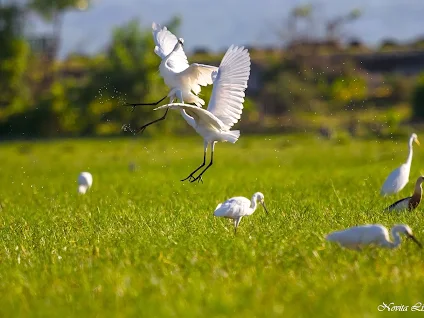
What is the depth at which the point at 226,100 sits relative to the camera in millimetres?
11031

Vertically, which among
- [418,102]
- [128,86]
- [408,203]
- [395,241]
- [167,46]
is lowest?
[128,86]

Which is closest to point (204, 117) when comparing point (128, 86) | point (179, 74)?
point (179, 74)

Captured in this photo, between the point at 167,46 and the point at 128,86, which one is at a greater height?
the point at 167,46

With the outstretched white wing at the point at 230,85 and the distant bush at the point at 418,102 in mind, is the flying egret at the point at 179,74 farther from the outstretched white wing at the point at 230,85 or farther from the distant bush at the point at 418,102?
the distant bush at the point at 418,102

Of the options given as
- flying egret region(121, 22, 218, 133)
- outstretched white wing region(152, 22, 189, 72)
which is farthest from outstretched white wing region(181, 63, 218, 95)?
outstretched white wing region(152, 22, 189, 72)

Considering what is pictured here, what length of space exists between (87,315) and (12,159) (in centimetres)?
2484

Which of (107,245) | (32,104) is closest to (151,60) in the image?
(32,104)

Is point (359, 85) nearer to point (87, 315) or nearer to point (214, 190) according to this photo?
point (214, 190)

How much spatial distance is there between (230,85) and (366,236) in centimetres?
391

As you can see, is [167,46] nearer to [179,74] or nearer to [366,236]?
[179,74]

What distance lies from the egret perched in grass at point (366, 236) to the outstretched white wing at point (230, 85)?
11.8 ft

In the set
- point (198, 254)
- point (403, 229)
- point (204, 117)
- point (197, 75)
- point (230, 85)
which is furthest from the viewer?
point (197, 75)

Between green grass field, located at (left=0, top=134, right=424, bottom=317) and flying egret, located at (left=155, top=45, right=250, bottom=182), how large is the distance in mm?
922

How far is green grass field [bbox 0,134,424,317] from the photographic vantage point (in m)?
6.09
